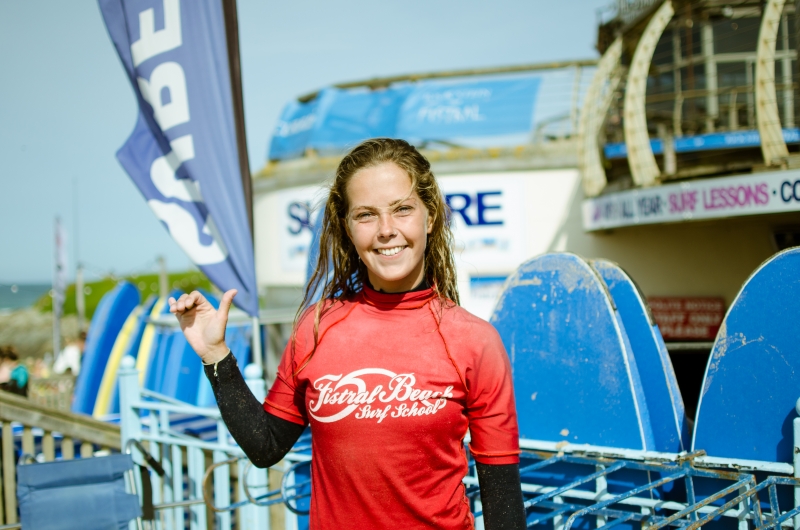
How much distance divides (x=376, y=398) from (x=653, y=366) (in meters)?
1.85

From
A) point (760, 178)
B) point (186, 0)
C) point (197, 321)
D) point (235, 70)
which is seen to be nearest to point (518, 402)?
point (197, 321)

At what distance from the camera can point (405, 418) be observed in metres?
1.46

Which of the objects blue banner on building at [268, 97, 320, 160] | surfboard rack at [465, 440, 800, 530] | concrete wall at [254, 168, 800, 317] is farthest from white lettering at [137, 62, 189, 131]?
blue banner on building at [268, 97, 320, 160]

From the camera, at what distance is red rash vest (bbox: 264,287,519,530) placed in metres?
1.46

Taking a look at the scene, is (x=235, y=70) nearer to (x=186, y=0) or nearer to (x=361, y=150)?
(x=186, y=0)

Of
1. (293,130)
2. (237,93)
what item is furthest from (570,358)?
(293,130)

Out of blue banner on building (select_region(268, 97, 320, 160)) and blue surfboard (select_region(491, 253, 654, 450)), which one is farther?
blue banner on building (select_region(268, 97, 320, 160))

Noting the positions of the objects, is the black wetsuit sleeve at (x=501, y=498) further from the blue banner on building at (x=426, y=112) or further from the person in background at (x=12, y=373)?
the blue banner on building at (x=426, y=112)

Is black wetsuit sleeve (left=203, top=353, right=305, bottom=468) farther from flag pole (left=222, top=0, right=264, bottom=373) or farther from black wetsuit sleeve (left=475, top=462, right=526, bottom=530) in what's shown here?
flag pole (left=222, top=0, right=264, bottom=373)

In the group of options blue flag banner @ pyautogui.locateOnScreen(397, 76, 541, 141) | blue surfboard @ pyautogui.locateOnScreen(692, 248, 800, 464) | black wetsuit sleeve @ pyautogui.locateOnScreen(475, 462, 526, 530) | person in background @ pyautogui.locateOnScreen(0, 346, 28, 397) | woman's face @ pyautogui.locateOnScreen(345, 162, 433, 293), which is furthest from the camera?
blue flag banner @ pyautogui.locateOnScreen(397, 76, 541, 141)

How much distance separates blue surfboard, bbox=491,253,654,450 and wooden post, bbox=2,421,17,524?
313 centimetres

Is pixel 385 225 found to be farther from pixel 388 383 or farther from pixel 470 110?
pixel 470 110

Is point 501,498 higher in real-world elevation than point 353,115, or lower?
lower

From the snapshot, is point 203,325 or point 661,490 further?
point 661,490
